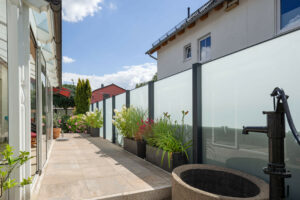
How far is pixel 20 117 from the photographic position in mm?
2078

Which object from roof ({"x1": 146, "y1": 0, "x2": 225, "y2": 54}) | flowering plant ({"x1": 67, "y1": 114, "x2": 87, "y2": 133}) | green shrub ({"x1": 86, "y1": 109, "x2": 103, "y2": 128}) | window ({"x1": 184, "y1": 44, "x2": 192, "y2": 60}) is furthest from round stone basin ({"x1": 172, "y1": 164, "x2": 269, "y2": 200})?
flowering plant ({"x1": 67, "y1": 114, "x2": 87, "y2": 133})

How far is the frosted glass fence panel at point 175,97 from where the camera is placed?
3.51m

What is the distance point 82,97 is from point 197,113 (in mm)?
12888

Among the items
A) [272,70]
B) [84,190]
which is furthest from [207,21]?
[84,190]

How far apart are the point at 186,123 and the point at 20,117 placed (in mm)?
2561

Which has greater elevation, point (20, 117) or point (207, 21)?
point (207, 21)

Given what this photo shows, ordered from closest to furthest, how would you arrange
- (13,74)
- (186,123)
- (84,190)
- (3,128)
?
(3,128), (13,74), (84,190), (186,123)

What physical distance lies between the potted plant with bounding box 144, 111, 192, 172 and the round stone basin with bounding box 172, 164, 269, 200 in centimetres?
80

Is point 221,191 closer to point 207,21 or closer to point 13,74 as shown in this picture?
point 13,74

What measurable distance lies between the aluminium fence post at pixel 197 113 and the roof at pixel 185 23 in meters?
4.14

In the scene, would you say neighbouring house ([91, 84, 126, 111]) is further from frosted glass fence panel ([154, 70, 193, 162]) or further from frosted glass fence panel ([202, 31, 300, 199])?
frosted glass fence panel ([202, 31, 300, 199])

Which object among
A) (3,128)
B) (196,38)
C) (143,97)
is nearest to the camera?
(3,128)

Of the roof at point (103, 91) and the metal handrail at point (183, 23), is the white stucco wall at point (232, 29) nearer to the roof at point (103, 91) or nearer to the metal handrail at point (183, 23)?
the metal handrail at point (183, 23)

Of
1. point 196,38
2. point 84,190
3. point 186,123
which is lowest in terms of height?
point 84,190
